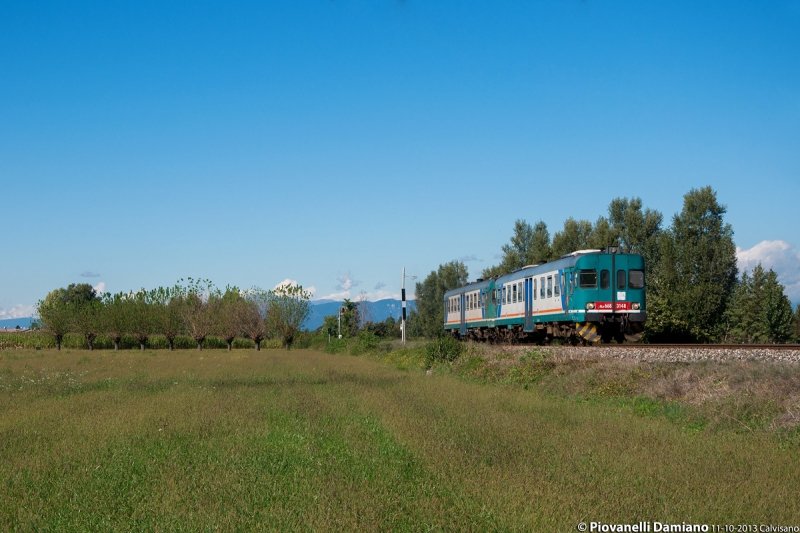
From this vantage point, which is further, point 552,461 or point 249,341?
point 249,341

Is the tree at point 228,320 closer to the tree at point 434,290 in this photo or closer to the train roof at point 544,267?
the tree at point 434,290

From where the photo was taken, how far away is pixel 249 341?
298 ft

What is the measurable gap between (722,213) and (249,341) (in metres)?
56.9

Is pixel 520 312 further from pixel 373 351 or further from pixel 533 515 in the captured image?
pixel 533 515

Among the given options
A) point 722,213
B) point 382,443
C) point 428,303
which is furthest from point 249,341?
point 382,443

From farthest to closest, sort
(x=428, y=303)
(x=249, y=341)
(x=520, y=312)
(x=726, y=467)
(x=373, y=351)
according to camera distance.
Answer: (x=428, y=303)
(x=249, y=341)
(x=373, y=351)
(x=520, y=312)
(x=726, y=467)

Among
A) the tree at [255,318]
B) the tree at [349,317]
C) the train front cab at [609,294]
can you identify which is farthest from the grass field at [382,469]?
the tree at [349,317]

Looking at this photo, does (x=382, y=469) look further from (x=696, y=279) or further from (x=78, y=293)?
(x=78, y=293)

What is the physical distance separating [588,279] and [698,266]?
92.0ft

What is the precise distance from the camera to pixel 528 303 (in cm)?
3406

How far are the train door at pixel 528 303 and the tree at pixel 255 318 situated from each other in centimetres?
4946

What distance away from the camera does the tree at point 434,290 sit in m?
99.0

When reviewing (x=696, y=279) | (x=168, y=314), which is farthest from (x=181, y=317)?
(x=696, y=279)

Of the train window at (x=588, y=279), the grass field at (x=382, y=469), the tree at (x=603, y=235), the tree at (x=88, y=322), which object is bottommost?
the grass field at (x=382, y=469)
